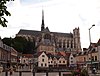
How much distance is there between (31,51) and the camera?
12419cm

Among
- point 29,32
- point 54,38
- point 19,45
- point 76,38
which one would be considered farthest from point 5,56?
point 76,38

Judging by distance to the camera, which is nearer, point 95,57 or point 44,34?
point 95,57

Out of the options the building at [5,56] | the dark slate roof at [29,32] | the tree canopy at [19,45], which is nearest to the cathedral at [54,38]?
the dark slate roof at [29,32]

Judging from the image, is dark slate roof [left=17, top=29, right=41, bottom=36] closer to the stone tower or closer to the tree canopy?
the stone tower

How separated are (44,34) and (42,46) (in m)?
31.6

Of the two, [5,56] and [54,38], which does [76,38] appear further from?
[5,56]

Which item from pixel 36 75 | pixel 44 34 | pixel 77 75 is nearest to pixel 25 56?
pixel 36 75

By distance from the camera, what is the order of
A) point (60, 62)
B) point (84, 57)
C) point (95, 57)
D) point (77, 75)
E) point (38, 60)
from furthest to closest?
point (60, 62) → point (38, 60) → point (84, 57) → point (95, 57) → point (77, 75)

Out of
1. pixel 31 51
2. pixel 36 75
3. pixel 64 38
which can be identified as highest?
pixel 64 38

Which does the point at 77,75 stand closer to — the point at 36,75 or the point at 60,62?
the point at 36,75

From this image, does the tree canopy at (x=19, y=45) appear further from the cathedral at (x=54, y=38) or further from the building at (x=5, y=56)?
the cathedral at (x=54, y=38)

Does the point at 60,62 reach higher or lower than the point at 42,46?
lower

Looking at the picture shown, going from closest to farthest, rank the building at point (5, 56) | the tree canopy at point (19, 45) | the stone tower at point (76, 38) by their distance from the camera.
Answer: the building at point (5, 56)
the tree canopy at point (19, 45)
the stone tower at point (76, 38)

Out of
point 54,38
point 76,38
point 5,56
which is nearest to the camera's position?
point 5,56
